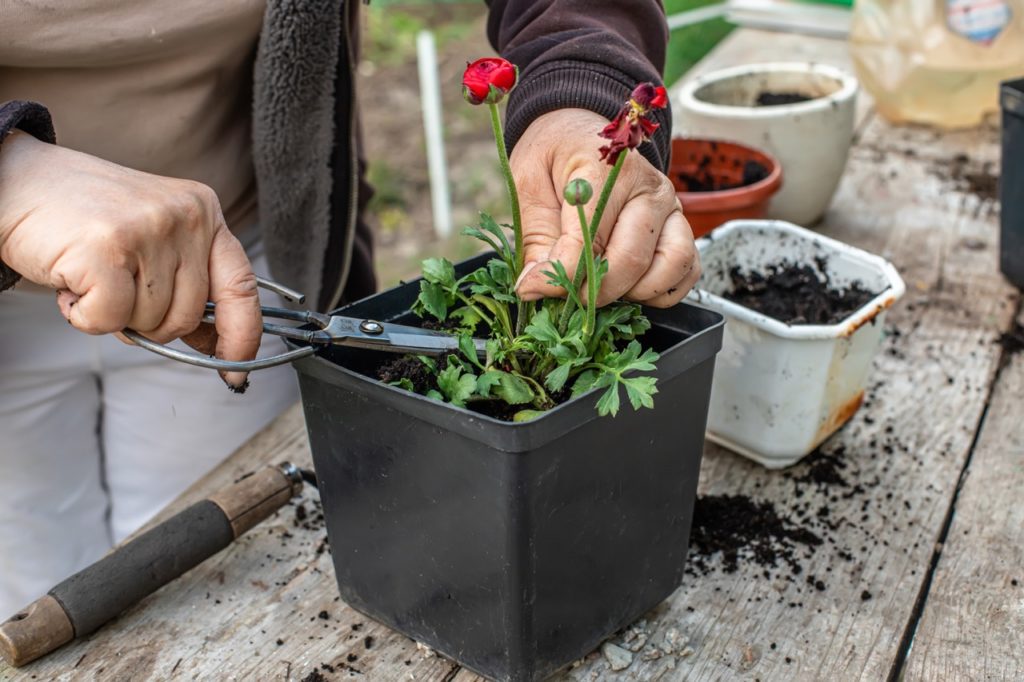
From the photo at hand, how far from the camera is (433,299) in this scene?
818 mm

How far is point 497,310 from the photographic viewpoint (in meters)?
0.82

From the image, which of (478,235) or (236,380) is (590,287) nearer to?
(478,235)

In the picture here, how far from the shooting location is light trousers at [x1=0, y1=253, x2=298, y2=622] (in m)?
1.17

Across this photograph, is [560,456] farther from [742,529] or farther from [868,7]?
[868,7]

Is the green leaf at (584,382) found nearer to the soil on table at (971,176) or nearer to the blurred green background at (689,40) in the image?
the soil on table at (971,176)

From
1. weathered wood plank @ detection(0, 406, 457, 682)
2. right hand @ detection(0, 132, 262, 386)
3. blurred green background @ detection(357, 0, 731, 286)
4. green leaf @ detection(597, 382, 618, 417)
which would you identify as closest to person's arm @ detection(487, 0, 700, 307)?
green leaf @ detection(597, 382, 618, 417)

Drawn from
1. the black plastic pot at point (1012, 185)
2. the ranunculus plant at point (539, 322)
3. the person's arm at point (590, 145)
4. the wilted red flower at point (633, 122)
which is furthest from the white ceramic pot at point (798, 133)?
the wilted red flower at point (633, 122)

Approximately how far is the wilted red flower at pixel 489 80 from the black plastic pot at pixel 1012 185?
89cm

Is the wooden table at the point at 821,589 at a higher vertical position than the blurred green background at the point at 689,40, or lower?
lower

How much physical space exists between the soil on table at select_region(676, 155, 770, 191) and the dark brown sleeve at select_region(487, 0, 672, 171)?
16.0 inches

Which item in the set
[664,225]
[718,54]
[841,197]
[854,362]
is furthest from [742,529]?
[718,54]

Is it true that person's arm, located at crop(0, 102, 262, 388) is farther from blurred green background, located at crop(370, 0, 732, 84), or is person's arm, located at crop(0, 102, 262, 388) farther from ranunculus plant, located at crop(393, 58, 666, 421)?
blurred green background, located at crop(370, 0, 732, 84)

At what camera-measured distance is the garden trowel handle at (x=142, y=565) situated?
2.64ft

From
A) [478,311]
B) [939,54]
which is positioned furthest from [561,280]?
[939,54]
